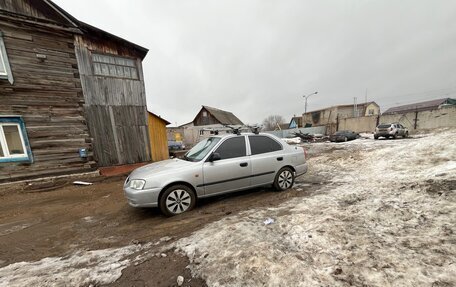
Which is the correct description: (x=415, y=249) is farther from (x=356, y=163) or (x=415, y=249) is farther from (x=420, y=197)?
(x=356, y=163)

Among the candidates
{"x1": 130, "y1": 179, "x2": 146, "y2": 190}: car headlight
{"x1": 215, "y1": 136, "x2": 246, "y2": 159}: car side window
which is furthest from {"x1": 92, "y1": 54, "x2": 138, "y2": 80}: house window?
{"x1": 215, "y1": 136, "x2": 246, "y2": 159}: car side window

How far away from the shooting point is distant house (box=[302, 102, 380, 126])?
40188 millimetres

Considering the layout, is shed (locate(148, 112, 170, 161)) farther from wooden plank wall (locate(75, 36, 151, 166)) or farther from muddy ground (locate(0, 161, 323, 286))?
muddy ground (locate(0, 161, 323, 286))

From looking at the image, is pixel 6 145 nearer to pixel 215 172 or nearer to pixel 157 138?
pixel 157 138

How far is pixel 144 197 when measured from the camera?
3793 mm

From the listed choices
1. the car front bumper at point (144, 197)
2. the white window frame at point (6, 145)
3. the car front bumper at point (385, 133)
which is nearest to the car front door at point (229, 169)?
the car front bumper at point (144, 197)

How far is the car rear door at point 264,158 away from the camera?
4.84 meters

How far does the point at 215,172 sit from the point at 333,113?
140 ft

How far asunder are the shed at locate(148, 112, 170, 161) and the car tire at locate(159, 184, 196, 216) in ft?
23.4

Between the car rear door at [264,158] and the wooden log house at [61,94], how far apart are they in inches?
282

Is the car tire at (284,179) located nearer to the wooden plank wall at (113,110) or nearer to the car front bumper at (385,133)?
the wooden plank wall at (113,110)

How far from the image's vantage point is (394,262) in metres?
2.11

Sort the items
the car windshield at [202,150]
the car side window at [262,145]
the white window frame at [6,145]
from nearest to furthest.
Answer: the car windshield at [202,150] → the car side window at [262,145] → the white window frame at [6,145]

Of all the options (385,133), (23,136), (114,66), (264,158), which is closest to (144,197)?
(264,158)
